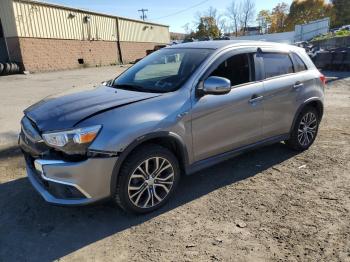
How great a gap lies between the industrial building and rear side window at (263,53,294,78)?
19.9 m

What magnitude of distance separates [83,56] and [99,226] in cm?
2606

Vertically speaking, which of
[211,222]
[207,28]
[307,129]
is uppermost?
[207,28]

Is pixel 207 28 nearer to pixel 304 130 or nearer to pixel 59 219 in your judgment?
pixel 304 130

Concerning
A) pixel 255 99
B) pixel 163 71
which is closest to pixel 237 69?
pixel 255 99

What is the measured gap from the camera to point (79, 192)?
318 centimetres

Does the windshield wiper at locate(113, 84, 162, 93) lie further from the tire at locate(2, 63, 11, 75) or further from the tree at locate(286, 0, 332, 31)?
the tree at locate(286, 0, 332, 31)

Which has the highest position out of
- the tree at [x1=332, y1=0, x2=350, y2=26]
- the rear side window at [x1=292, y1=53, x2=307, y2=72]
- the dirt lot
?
the tree at [x1=332, y1=0, x2=350, y2=26]

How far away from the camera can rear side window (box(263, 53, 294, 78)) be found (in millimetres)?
4656

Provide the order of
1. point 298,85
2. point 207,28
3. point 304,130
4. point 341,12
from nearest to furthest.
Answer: point 298,85, point 304,130, point 341,12, point 207,28

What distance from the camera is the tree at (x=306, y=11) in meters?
78.4

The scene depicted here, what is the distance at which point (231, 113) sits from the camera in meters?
4.10

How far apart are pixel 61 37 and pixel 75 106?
23557mm

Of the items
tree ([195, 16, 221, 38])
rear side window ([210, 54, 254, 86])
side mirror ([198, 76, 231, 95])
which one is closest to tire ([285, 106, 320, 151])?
rear side window ([210, 54, 254, 86])

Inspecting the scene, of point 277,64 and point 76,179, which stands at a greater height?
point 277,64
